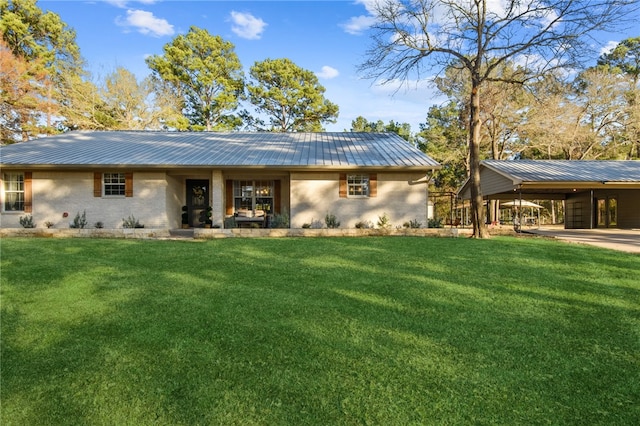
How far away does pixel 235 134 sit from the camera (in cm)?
1880

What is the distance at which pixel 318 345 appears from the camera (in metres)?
3.38

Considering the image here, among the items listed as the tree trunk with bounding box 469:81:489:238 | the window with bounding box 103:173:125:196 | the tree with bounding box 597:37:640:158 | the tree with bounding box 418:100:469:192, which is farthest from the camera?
the tree with bounding box 418:100:469:192

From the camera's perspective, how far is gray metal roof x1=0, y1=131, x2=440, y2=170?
1313 cm

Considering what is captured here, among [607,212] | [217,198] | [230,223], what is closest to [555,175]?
[607,212]

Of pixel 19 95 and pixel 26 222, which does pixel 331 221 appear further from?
pixel 19 95

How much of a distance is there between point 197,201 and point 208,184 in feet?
2.80

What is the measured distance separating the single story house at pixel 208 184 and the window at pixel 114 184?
3 centimetres

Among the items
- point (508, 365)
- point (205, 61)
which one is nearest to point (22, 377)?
point (508, 365)

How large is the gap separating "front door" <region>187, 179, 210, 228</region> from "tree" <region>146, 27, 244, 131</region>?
53.3ft

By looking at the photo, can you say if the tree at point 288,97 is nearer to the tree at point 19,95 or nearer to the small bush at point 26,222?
the tree at point 19,95

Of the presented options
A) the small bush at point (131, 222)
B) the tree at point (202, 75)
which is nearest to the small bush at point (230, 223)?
the small bush at point (131, 222)

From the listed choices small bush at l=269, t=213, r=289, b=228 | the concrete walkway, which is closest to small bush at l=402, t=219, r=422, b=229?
small bush at l=269, t=213, r=289, b=228

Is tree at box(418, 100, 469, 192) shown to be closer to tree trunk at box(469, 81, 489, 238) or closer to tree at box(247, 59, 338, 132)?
tree at box(247, 59, 338, 132)

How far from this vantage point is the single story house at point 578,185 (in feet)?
51.8
